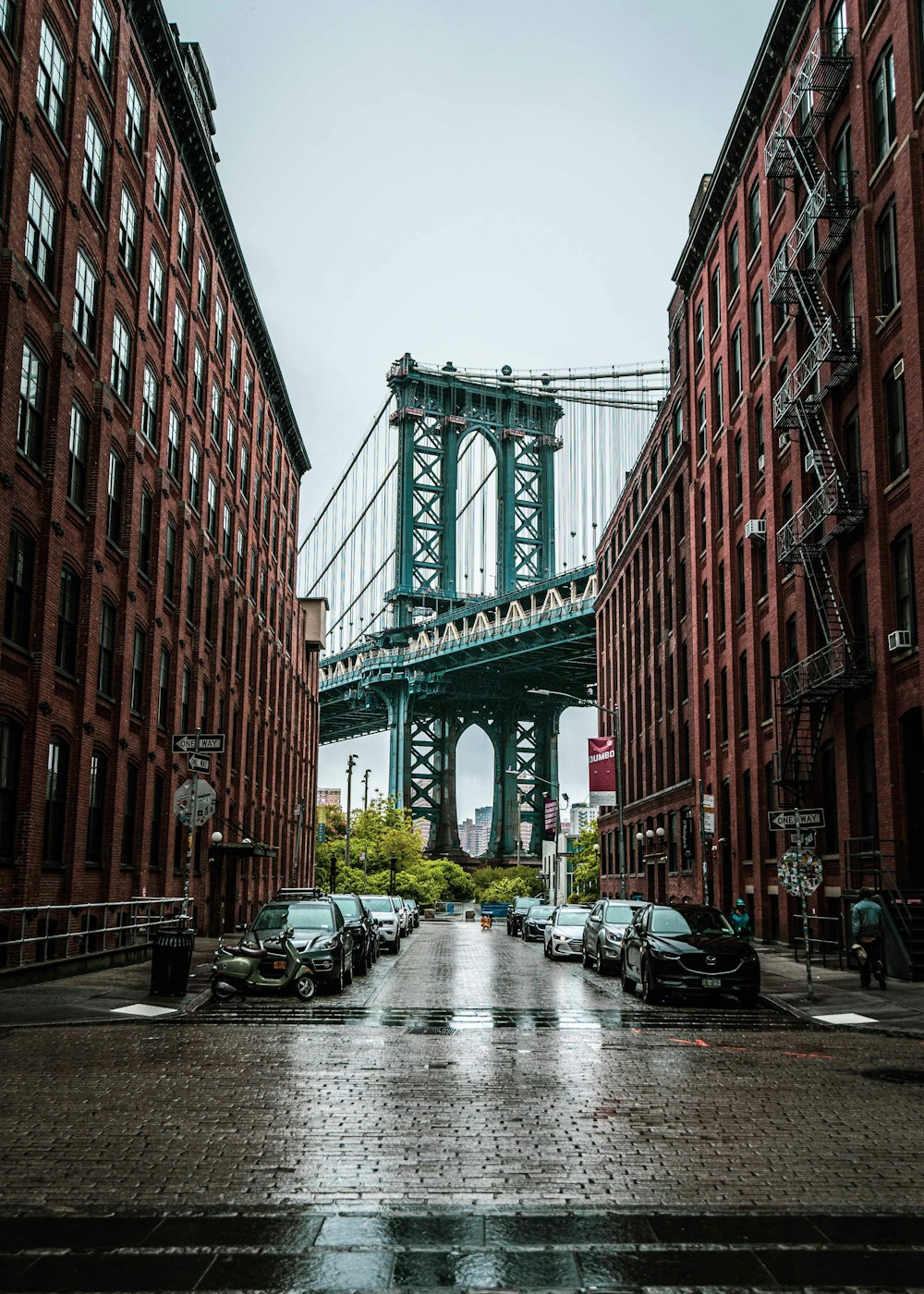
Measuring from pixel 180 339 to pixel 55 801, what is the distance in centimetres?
1826

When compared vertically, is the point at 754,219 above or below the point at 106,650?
above

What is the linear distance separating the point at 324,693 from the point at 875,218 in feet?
325

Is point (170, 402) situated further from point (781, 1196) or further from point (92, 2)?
point (781, 1196)

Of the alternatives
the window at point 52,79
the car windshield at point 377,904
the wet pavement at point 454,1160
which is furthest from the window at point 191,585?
the wet pavement at point 454,1160

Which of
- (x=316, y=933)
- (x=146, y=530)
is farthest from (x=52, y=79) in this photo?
(x=316, y=933)

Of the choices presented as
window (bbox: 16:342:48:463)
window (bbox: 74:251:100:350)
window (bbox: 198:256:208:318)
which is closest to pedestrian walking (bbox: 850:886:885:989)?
window (bbox: 16:342:48:463)

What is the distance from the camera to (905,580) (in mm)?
27906

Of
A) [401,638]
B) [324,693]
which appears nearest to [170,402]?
[401,638]

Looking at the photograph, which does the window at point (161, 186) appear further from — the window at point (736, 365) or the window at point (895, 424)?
the window at point (895, 424)

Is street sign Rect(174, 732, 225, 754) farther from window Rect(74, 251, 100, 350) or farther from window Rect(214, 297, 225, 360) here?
window Rect(214, 297, 225, 360)

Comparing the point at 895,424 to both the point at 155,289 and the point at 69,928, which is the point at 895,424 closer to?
the point at 155,289

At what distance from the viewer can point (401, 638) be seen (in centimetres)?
11712

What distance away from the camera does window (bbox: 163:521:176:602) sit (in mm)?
37306

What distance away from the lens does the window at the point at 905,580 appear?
27250 mm
